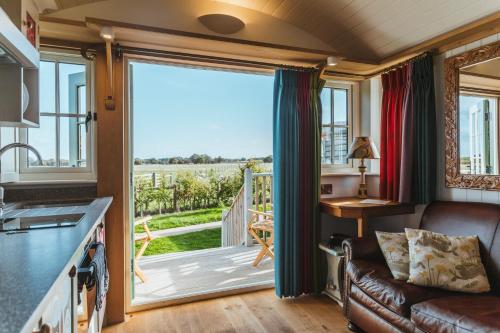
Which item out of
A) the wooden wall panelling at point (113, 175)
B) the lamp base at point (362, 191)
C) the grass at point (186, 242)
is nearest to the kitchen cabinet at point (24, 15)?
the wooden wall panelling at point (113, 175)

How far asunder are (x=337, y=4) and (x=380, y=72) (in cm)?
93

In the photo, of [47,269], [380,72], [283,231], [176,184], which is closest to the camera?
[47,269]

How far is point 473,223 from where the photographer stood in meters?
1.96

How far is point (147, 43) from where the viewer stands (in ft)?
7.40

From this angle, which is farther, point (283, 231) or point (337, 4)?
point (283, 231)

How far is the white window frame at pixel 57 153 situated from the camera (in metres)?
2.15

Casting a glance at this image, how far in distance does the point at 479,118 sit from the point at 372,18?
108 centimetres

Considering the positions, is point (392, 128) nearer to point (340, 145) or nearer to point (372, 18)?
point (340, 145)

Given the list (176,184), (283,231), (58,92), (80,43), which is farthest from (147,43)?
(176,184)

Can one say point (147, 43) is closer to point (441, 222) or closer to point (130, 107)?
point (130, 107)

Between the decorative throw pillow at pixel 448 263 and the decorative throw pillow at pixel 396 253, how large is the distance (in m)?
0.06

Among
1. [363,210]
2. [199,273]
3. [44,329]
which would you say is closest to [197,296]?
[199,273]

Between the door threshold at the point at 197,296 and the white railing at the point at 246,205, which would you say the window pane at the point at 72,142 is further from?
the white railing at the point at 246,205

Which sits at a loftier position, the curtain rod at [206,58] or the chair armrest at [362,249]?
the curtain rod at [206,58]
